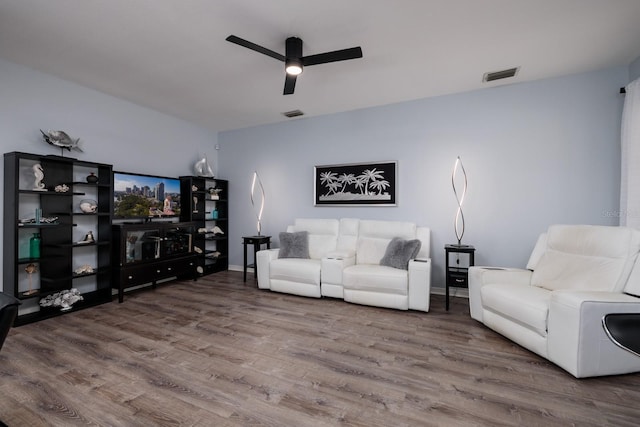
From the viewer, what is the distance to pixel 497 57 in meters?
2.97

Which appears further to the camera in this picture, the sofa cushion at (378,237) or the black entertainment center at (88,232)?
Answer: the sofa cushion at (378,237)

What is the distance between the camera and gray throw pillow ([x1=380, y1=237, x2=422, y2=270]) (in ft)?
11.5

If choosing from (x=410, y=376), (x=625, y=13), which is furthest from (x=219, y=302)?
(x=625, y=13)

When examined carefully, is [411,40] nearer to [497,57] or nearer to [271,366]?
[497,57]

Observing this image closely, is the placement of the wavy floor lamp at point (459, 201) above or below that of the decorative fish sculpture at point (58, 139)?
below

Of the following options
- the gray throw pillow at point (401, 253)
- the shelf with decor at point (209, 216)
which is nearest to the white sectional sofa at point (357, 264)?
the gray throw pillow at point (401, 253)

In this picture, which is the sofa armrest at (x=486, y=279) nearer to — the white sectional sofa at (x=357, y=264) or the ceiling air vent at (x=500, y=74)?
the white sectional sofa at (x=357, y=264)

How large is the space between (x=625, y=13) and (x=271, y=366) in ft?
12.7

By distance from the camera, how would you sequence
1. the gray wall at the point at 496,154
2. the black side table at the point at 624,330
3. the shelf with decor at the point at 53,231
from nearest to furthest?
the black side table at the point at 624,330 < the shelf with decor at the point at 53,231 < the gray wall at the point at 496,154

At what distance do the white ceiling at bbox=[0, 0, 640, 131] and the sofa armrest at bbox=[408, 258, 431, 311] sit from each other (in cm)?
221

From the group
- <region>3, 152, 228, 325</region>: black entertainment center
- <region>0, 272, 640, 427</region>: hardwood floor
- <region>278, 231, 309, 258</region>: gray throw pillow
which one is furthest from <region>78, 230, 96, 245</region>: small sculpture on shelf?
<region>278, 231, 309, 258</region>: gray throw pillow

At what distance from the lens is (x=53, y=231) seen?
333 cm

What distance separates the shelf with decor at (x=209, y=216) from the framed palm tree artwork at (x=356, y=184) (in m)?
1.91

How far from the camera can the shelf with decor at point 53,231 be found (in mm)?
2926
